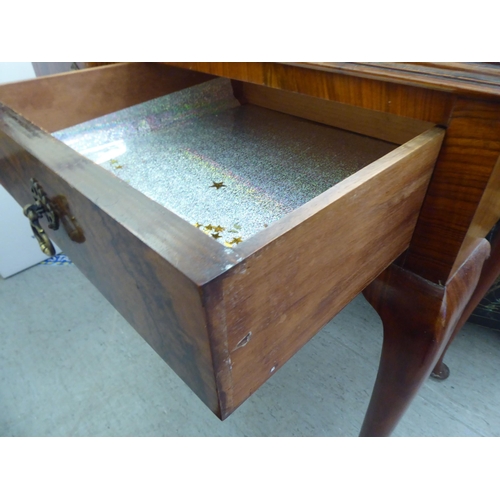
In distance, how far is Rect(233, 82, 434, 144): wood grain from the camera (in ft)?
1.73

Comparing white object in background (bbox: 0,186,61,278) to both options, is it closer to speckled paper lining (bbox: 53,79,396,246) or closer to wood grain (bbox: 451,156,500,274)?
speckled paper lining (bbox: 53,79,396,246)

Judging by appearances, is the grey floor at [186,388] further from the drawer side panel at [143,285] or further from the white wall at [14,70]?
the white wall at [14,70]

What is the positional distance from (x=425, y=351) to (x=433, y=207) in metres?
0.18

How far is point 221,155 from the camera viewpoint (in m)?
0.57

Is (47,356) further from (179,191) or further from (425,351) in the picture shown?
(425,351)

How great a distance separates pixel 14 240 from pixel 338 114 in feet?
3.24

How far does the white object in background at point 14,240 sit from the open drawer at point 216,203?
0.60m

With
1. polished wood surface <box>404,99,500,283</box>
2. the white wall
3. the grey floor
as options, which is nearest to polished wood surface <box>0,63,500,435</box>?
polished wood surface <box>404,99,500,283</box>

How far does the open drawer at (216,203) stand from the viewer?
0.25 metres

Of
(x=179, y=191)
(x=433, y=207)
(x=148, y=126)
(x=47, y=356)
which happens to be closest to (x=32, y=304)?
(x=47, y=356)

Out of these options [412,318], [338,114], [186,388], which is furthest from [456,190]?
[186,388]

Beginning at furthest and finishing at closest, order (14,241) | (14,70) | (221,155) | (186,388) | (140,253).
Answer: (14,241) → (14,70) → (186,388) → (221,155) → (140,253)

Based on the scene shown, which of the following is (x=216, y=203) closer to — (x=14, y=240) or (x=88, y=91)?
(x=88, y=91)

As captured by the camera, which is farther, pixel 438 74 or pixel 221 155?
pixel 221 155
